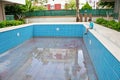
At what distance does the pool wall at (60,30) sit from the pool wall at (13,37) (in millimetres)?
991

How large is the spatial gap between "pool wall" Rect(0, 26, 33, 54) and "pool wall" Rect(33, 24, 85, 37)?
99 centimetres

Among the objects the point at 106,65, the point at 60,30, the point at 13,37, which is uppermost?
the point at 60,30

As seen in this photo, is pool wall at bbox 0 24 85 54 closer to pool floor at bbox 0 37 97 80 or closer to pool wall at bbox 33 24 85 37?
pool wall at bbox 33 24 85 37

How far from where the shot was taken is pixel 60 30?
356 inches

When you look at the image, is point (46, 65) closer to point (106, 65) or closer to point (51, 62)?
point (51, 62)

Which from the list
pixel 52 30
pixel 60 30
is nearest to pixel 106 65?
pixel 60 30

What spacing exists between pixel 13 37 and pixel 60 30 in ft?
10.8

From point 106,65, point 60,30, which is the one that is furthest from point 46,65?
point 60,30

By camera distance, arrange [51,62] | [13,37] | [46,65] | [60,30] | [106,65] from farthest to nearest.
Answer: [60,30] < [13,37] < [51,62] < [46,65] < [106,65]

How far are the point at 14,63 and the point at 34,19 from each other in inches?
650

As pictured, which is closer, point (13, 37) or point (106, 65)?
point (106, 65)

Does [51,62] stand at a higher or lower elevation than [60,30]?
lower

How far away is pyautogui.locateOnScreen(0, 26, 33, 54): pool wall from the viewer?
5.70 metres

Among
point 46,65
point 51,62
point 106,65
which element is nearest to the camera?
point 106,65
